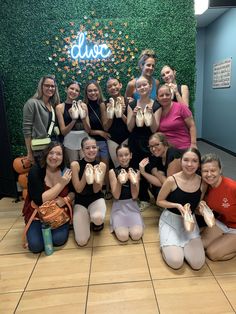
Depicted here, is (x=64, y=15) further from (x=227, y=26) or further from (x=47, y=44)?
(x=227, y=26)

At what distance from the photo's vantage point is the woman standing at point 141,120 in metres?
2.85

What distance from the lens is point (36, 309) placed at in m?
1.79

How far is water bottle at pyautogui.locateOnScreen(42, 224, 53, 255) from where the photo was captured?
2.38 m

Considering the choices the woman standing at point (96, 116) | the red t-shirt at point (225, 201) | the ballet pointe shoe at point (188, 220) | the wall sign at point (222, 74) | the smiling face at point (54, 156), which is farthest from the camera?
the wall sign at point (222, 74)

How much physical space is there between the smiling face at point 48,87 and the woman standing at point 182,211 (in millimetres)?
1699

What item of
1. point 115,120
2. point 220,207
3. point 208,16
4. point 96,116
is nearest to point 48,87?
point 96,116

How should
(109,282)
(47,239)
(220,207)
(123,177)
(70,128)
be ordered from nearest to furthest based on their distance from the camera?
(109,282), (220,207), (47,239), (123,177), (70,128)

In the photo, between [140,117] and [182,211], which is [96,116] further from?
[182,211]

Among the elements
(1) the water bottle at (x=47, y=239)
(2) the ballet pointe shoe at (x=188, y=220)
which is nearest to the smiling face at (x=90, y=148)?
(1) the water bottle at (x=47, y=239)

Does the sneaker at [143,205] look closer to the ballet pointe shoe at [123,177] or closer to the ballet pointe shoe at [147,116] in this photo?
the ballet pointe shoe at [123,177]

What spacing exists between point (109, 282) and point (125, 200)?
0.95 m

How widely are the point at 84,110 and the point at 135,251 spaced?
1.61 metres

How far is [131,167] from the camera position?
2.98 metres

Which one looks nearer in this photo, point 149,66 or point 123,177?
point 123,177
